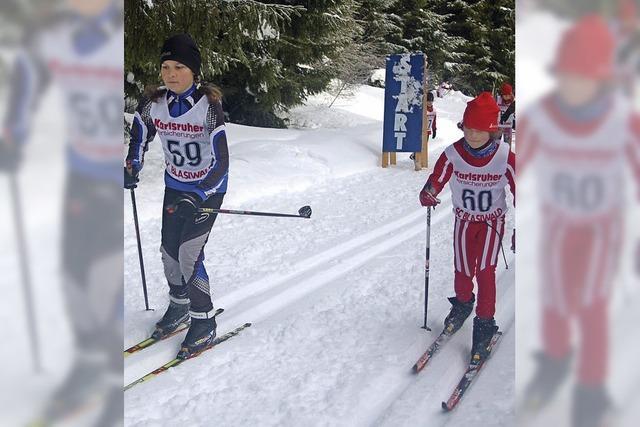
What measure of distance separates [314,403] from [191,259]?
118 centimetres

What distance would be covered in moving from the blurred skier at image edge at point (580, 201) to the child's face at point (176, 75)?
8.81ft

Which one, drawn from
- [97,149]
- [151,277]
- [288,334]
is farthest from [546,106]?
[151,277]

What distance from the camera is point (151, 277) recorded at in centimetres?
530

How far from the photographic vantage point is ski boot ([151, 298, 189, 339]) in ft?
13.1

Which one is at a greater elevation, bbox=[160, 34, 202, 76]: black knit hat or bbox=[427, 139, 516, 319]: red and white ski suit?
bbox=[160, 34, 202, 76]: black knit hat

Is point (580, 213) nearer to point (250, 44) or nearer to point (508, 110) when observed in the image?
point (250, 44)

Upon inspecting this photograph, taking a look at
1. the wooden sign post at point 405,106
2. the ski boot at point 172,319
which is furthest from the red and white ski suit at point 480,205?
the wooden sign post at point 405,106

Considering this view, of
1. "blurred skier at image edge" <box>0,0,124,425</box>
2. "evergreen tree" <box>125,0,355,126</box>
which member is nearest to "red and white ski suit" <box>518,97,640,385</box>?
"blurred skier at image edge" <box>0,0,124,425</box>

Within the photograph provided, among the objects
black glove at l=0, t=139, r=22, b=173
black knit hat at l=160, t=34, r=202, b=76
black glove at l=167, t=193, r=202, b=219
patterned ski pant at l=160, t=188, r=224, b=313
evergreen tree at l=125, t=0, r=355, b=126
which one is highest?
evergreen tree at l=125, t=0, r=355, b=126

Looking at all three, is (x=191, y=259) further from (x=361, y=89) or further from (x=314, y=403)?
(x=361, y=89)

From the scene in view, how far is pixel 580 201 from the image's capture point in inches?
45.9

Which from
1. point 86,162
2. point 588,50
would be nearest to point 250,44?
point 86,162

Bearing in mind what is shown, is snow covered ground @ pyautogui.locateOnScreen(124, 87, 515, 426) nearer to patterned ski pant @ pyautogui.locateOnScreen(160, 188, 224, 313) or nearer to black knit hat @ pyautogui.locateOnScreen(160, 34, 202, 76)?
patterned ski pant @ pyautogui.locateOnScreen(160, 188, 224, 313)

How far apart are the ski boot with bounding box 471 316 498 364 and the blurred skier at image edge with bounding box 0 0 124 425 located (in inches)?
108
